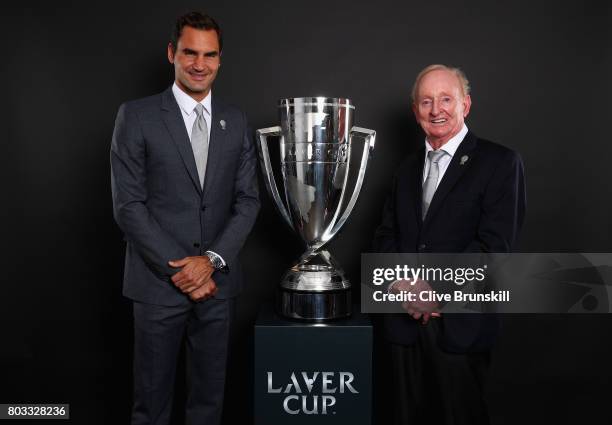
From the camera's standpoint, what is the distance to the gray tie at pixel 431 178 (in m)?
1.91

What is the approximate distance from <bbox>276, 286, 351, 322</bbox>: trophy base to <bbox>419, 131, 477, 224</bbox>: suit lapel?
0.39 metres

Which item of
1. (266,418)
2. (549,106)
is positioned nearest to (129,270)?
(266,418)

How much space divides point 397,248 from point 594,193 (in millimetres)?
1034

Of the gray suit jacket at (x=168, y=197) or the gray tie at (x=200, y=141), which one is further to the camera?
the gray tie at (x=200, y=141)

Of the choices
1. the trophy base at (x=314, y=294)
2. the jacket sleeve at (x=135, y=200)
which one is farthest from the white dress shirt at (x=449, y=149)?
the jacket sleeve at (x=135, y=200)

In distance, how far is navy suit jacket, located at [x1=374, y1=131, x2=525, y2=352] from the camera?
1.75 m

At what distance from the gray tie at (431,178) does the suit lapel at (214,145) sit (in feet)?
2.19

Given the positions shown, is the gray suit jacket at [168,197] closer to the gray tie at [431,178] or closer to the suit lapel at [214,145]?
the suit lapel at [214,145]

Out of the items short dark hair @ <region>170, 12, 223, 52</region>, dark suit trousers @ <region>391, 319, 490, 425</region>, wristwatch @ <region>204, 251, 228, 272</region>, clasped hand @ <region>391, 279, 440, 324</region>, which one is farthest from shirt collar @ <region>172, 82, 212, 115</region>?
dark suit trousers @ <region>391, 319, 490, 425</region>

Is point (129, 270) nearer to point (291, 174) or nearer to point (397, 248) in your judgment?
point (291, 174)

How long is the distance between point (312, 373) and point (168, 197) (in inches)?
27.9

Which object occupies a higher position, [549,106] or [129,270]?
[549,106]

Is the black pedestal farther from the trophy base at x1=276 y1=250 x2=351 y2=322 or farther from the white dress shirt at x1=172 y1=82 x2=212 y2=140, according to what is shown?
the white dress shirt at x1=172 y1=82 x2=212 y2=140

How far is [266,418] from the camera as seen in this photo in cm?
187
